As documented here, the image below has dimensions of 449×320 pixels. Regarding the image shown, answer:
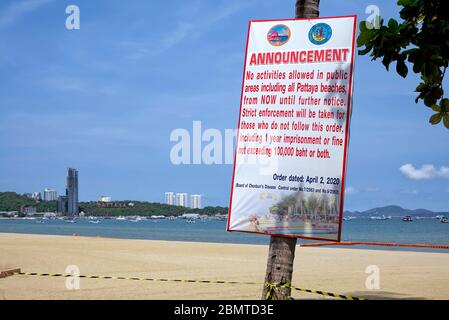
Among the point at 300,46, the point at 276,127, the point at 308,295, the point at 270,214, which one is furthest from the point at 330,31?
the point at 308,295

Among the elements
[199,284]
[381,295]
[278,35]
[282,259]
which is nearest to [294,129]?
[278,35]

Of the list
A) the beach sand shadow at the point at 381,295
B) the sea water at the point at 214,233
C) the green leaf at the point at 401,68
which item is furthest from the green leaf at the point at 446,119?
the sea water at the point at 214,233

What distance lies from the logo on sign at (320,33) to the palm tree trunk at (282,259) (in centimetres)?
39

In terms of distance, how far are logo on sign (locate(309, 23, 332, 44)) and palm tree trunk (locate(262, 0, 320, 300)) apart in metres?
0.39

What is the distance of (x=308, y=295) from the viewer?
36.6ft

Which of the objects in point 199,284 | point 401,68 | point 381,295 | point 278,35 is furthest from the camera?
point 199,284

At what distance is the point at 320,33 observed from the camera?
736 centimetres

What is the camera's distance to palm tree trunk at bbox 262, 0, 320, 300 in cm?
771

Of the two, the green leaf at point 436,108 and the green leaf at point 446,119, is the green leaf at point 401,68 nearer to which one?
the green leaf at point 436,108

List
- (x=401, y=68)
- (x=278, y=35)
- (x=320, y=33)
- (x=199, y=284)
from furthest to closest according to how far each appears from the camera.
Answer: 1. (x=199, y=284)
2. (x=278, y=35)
3. (x=320, y=33)
4. (x=401, y=68)

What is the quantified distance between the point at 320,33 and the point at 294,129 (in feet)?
4.23

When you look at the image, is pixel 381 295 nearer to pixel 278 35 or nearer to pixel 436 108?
pixel 436 108
